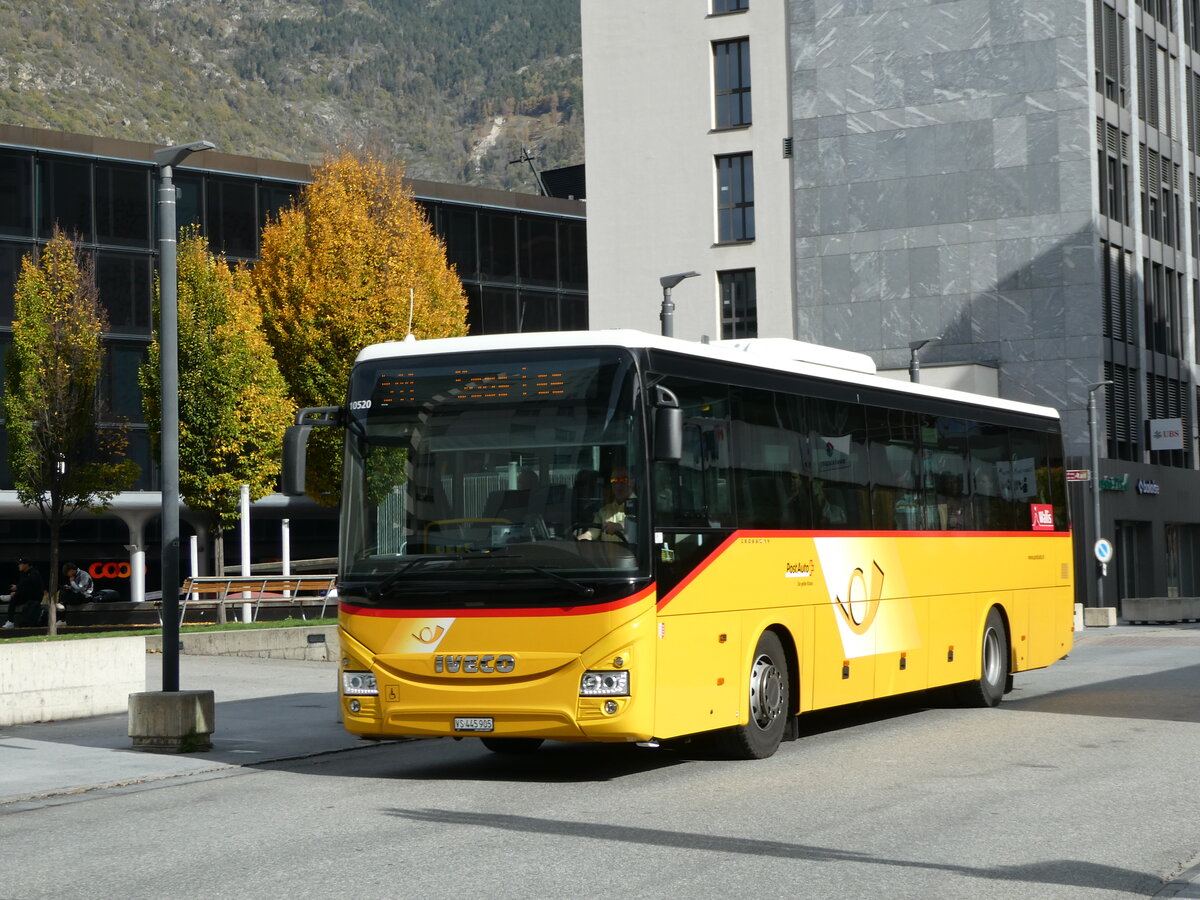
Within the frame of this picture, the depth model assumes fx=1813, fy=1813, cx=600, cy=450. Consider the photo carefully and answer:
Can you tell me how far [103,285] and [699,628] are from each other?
4192 centimetres

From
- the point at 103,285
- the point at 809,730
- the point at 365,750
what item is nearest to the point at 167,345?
the point at 365,750

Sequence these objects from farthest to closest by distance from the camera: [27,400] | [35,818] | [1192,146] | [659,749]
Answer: [1192,146]
[27,400]
[659,749]
[35,818]

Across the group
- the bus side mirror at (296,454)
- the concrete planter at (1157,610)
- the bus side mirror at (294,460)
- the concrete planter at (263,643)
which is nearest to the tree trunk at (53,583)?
the concrete planter at (263,643)

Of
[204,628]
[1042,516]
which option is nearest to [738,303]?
[204,628]

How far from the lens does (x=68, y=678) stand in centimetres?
1908

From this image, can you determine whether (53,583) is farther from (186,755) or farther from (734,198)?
(734,198)

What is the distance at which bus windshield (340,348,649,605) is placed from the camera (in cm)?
1252

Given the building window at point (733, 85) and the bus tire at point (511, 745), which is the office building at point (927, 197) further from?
the bus tire at point (511, 745)

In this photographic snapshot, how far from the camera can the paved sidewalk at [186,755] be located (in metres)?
13.8

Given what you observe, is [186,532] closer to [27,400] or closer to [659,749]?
[27,400]

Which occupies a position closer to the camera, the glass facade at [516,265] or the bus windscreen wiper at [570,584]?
the bus windscreen wiper at [570,584]

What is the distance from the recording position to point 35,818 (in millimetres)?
11703

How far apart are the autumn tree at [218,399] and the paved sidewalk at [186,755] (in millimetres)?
14056

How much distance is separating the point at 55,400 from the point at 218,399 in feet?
15.0
